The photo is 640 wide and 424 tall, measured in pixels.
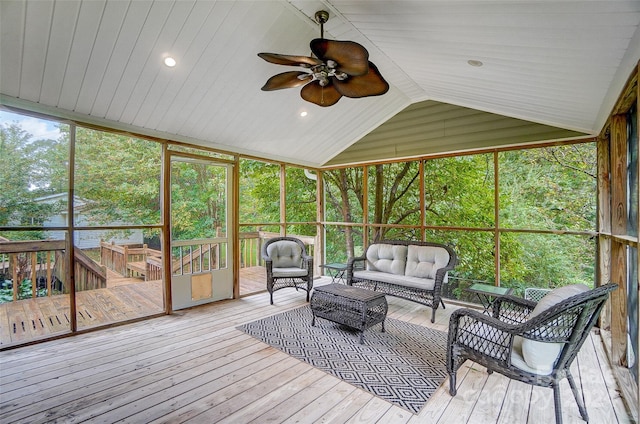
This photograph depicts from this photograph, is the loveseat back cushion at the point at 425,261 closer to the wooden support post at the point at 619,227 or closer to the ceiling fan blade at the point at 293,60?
the wooden support post at the point at 619,227

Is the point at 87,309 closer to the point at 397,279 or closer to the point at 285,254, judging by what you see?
the point at 285,254

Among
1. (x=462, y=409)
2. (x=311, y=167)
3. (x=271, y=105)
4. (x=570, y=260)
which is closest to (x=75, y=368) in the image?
(x=462, y=409)

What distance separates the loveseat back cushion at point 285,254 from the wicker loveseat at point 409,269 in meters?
1.07

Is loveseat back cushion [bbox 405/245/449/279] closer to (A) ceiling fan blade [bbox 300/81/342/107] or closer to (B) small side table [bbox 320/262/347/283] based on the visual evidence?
(B) small side table [bbox 320/262/347/283]

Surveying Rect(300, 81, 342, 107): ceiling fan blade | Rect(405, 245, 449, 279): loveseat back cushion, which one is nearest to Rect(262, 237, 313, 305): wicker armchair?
Rect(405, 245, 449, 279): loveseat back cushion

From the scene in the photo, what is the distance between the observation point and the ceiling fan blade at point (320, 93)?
10.2 feet

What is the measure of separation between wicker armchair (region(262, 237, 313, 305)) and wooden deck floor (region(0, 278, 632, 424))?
1526mm

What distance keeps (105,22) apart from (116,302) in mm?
4222

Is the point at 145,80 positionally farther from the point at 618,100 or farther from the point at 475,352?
the point at 618,100

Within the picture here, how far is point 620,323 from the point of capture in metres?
2.95

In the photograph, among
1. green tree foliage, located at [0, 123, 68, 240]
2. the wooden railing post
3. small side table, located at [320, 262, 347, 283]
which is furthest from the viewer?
small side table, located at [320, 262, 347, 283]

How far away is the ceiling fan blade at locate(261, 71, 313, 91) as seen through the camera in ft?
9.30

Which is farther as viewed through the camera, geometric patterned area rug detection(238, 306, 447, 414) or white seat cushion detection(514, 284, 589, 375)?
geometric patterned area rug detection(238, 306, 447, 414)

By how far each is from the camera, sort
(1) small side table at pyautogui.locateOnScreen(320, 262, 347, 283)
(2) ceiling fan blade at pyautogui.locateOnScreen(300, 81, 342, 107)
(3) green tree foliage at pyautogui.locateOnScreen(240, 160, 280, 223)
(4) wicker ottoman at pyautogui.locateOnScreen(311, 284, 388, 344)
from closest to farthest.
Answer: (2) ceiling fan blade at pyautogui.locateOnScreen(300, 81, 342, 107), (4) wicker ottoman at pyautogui.locateOnScreen(311, 284, 388, 344), (1) small side table at pyautogui.locateOnScreen(320, 262, 347, 283), (3) green tree foliage at pyautogui.locateOnScreen(240, 160, 280, 223)
